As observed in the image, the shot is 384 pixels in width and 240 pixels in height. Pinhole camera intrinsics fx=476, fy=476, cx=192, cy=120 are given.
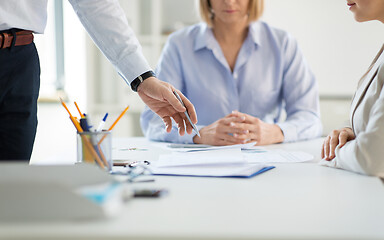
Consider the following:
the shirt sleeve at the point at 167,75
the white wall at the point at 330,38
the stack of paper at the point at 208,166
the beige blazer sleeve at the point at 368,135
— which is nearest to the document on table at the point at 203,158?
the stack of paper at the point at 208,166

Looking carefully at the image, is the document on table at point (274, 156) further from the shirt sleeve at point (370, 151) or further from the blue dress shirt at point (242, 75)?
the blue dress shirt at point (242, 75)

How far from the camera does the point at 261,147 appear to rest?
165 centimetres

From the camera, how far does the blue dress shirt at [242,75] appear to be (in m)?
2.10

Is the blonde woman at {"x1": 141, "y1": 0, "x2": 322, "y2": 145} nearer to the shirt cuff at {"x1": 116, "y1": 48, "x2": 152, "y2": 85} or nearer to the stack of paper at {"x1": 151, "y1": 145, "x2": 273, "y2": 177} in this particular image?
the shirt cuff at {"x1": 116, "y1": 48, "x2": 152, "y2": 85}

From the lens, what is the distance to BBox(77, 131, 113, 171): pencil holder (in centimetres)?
104

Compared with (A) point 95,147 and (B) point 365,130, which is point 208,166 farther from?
(B) point 365,130

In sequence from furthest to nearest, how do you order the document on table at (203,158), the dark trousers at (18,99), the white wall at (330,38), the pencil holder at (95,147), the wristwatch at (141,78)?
the white wall at (330,38) < the wristwatch at (141,78) < the dark trousers at (18,99) < the document on table at (203,158) < the pencil holder at (95,147)

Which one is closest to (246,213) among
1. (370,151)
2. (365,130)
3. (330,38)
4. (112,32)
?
(370,151)

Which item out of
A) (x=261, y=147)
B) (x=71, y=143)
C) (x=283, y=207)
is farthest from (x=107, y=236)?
(x=71, y=143)

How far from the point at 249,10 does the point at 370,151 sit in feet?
4.08

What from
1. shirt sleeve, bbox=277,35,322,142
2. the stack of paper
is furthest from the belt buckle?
shirt sleeve, bbox=277,35,322,142

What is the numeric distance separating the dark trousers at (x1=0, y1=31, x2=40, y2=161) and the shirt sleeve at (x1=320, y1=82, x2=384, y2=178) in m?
0.87

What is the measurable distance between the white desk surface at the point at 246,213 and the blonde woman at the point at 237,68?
107 cm

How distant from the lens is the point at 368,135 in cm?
109
